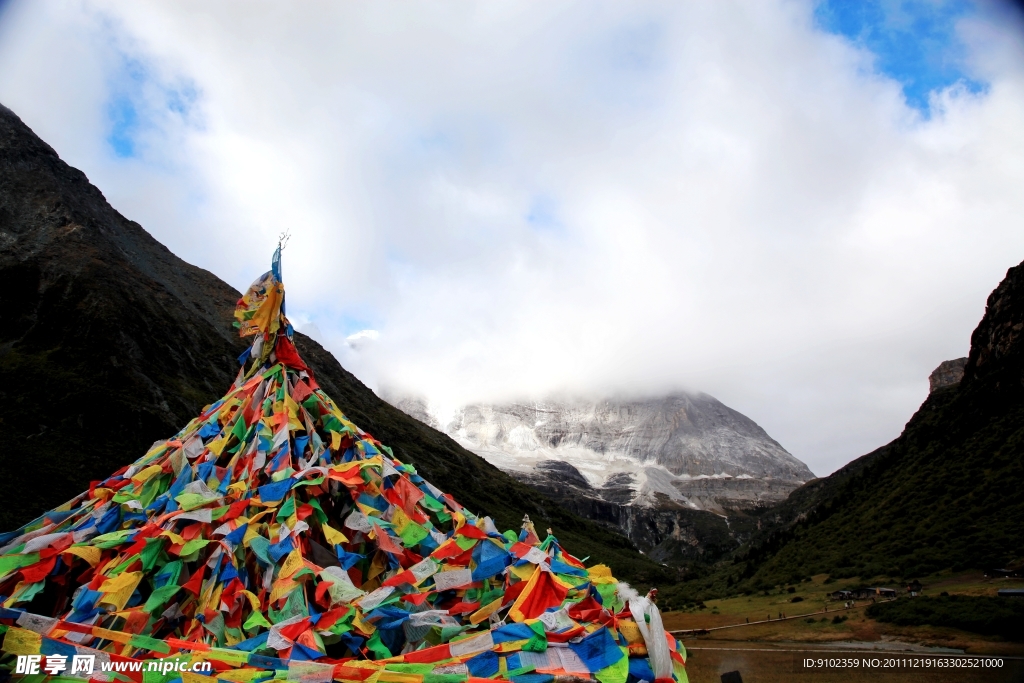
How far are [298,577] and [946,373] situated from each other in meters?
105

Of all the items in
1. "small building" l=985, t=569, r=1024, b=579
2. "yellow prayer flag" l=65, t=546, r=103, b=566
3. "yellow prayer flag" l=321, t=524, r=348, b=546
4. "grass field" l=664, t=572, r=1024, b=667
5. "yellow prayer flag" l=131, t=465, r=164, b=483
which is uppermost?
"yellow prayer flag" l=131, t=465, r=164, b=483

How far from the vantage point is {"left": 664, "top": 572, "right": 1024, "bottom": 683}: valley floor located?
48.1ft

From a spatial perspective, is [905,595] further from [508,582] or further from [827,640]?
[508,582]

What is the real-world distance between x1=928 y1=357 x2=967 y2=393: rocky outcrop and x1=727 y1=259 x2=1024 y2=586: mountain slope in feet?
111

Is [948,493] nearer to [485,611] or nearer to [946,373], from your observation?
[485,611]

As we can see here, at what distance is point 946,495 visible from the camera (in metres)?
37.5

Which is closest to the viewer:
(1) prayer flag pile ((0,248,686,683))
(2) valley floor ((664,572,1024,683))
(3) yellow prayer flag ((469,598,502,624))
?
(1) prayer flag pile ((0,248,686,683))

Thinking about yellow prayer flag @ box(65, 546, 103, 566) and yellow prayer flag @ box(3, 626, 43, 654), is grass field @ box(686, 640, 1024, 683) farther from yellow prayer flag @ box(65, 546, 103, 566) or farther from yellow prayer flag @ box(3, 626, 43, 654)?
yellow prayer flag @ box(65, 546, 103, 566)

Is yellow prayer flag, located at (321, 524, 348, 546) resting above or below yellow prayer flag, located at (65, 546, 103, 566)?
above

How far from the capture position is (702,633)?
25.2 metres

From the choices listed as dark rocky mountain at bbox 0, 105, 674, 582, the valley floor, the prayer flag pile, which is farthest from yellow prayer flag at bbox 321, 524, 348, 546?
dark rocky mountain at bbox 0, 105, 674, 582

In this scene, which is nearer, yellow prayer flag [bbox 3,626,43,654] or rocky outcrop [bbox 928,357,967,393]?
yellow prayer flag [bbox 3,626,43,654]

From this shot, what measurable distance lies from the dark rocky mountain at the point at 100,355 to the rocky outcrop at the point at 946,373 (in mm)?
52760

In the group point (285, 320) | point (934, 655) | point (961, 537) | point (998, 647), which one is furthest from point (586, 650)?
point (961, 537)
